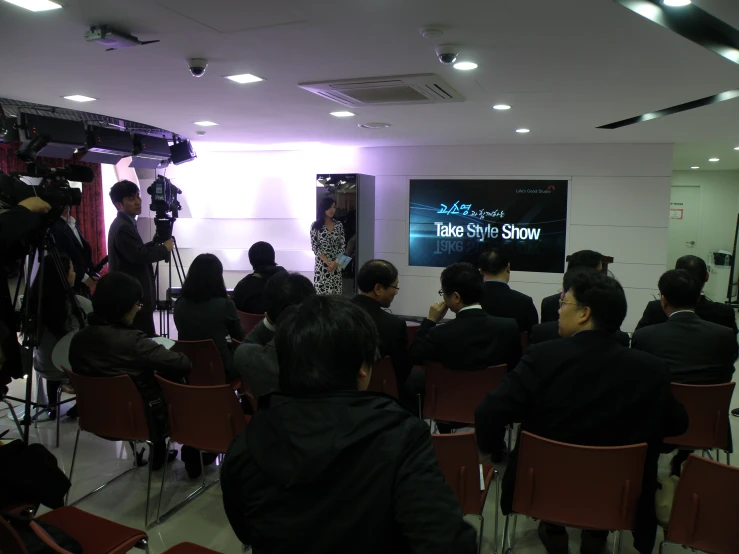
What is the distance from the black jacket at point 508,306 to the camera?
368 centimetres

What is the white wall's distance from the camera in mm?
6801

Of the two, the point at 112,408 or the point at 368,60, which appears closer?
the point at 112,408

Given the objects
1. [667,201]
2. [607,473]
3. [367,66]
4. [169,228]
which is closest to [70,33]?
[367,66]

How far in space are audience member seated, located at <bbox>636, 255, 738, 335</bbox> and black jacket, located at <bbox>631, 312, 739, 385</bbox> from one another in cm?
62

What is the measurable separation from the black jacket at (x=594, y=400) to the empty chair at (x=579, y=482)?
0.31 feet

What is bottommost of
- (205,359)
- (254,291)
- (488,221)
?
(205,359)

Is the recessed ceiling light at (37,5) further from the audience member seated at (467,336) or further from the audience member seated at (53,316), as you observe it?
the audience member seated at (467,336)

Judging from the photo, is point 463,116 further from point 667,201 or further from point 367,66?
point 667,201

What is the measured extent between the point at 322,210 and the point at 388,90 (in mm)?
3439

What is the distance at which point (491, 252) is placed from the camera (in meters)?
3.75

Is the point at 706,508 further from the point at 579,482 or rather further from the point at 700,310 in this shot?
the point at 700,310

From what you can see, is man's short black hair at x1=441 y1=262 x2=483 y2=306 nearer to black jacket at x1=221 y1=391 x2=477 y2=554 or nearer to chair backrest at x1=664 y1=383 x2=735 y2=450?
chair backrest at x1=664 y1=383 x2=735 y2=450

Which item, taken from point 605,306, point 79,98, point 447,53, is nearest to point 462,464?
point 605,306

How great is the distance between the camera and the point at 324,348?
101cm
